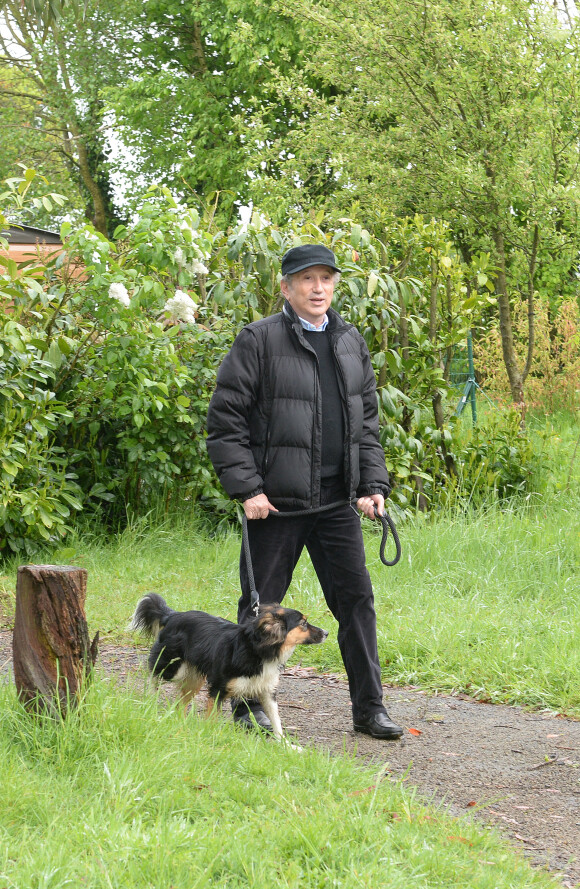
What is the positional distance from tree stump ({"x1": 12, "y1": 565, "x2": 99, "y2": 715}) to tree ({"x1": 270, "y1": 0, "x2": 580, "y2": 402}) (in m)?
8.69

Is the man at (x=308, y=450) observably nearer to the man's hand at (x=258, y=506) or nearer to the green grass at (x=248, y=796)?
the man's hand at (x=258, y=506)

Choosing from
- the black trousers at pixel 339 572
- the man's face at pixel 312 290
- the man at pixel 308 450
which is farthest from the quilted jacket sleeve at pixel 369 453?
the man's face at pixel 312 290

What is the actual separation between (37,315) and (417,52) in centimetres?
648

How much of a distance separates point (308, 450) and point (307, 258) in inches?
34.5

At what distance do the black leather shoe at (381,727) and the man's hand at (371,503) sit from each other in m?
0.96

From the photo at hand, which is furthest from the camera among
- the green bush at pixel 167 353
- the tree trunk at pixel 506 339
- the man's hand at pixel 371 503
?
the tree trunk at pixel 506 339

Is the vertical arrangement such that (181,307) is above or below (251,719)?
above

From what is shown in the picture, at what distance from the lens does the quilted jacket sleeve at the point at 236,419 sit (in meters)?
4.55

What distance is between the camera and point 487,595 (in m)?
7.22

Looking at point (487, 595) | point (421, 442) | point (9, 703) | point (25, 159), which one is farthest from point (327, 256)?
point (25, 159)

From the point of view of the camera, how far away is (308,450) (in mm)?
4691

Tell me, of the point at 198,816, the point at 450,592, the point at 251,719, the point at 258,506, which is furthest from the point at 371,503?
the point at 450,592

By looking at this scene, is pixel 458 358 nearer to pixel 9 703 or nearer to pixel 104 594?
pixel 104 594

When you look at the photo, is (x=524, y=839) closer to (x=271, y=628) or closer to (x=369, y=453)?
→ (x=271, y=628)
